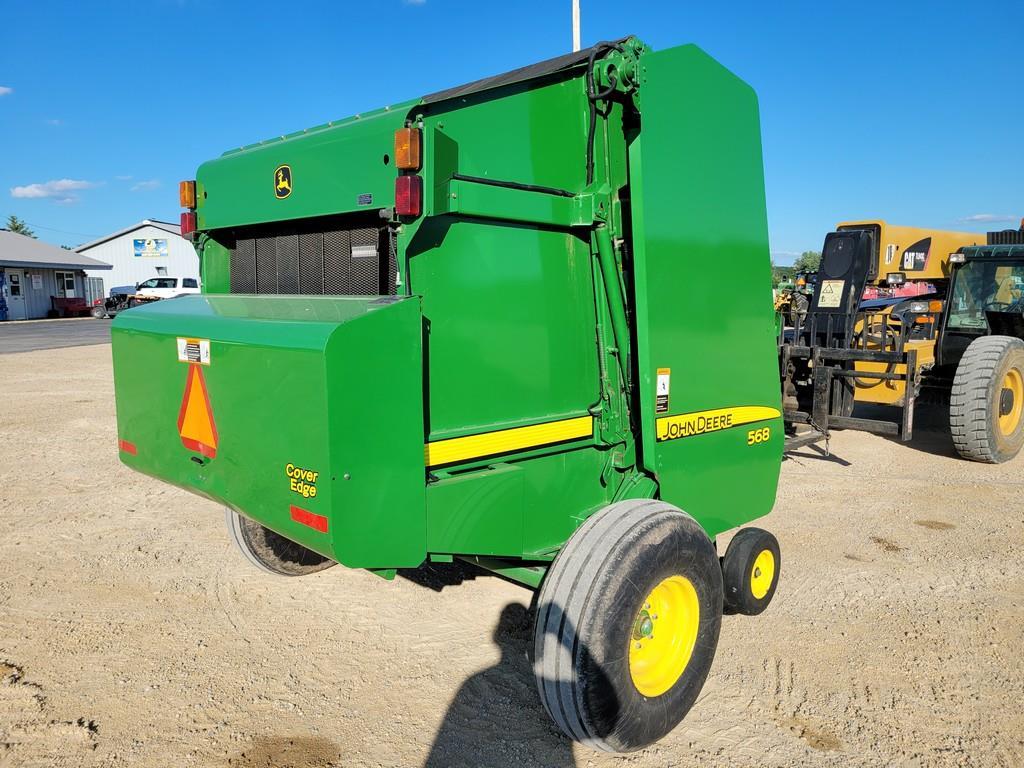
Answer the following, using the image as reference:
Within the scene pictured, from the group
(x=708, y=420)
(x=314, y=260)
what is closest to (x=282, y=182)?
(x=314, y=260)

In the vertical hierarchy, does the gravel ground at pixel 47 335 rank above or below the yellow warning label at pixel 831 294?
below

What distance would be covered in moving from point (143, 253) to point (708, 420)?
49447mm

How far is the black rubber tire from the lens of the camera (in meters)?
3.68

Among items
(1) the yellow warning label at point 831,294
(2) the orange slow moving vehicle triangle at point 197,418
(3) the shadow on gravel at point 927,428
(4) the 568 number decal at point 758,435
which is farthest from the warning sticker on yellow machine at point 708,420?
(3) the shadow on gravel at point 927,428

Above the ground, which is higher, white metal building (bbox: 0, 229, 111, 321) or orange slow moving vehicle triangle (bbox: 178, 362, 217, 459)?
white metal building (bbox: 0, 229, 111, 321)

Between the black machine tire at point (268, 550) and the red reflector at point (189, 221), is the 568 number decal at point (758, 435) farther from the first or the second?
the red reflector at point (189, 221)

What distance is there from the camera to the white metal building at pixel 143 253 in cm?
4534

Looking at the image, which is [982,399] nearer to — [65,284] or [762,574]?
[762,574]

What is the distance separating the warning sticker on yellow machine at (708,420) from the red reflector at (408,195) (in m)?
1.41

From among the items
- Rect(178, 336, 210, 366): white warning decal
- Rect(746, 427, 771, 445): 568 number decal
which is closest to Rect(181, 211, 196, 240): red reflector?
Rect(178, 336, 210, 366): white warning decal

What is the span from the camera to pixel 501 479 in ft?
9.51

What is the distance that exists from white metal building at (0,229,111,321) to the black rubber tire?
36.0 m

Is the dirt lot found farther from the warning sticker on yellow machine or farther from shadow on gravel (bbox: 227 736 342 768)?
the warning sticker on yellow machine

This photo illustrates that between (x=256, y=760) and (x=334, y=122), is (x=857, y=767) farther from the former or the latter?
(x=334, y=122)
